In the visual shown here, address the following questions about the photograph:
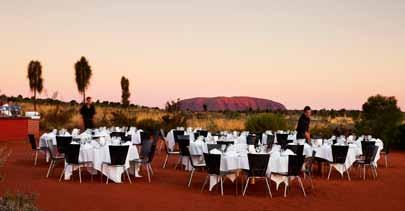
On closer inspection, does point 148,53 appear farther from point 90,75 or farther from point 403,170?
point 403,170

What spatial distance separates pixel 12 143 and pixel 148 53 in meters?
8.68

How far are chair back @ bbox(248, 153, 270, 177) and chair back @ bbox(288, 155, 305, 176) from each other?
49 centimetres

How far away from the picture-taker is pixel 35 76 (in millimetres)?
41469

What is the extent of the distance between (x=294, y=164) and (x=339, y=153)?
373 cm

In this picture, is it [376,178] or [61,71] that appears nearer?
[376,178]

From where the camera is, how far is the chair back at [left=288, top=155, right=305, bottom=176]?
1263 centimetres

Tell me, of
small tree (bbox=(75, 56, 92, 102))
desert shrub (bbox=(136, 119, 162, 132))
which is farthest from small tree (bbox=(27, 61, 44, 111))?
desert shrub (bbox=(136, 119, 162, 132))

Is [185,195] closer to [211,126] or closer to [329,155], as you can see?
[329,155]

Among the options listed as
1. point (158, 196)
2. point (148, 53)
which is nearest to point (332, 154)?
point (158, 196)

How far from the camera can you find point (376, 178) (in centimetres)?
1672

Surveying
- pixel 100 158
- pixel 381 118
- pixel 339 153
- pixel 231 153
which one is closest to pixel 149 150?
pixel 100 158

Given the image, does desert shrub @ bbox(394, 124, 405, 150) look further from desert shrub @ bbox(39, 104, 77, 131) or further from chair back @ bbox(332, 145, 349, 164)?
desert shrub @ bbox(39, 104, 77, 131)

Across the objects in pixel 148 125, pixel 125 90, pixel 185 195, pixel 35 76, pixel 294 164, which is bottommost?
pixel 185 195

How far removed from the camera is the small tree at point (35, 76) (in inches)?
1617
